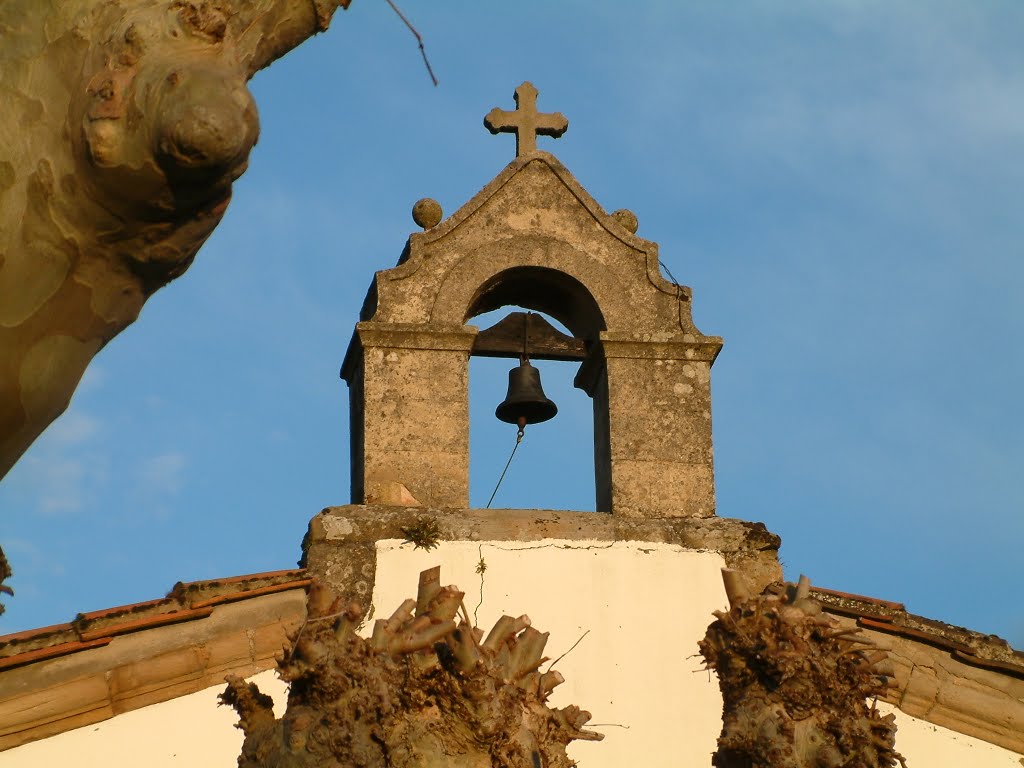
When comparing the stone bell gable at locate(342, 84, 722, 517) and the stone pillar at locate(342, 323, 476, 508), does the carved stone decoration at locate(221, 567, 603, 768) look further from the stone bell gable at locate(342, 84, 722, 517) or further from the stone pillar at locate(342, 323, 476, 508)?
the stone bell gable at locate(342, 84, 722, 517)

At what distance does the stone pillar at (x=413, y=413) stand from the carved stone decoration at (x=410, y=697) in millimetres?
2422

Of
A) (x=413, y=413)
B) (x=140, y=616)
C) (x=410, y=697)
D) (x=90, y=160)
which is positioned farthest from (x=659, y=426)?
(x=90, y=160)

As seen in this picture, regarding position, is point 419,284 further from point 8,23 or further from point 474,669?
point 8,23

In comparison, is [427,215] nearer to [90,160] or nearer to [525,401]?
[525,401]

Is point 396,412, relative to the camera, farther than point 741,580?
Yes

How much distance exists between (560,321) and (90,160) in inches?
333

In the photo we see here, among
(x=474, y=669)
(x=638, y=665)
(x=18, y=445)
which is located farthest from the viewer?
(x=638, y=665)

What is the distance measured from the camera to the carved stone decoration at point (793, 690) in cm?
711

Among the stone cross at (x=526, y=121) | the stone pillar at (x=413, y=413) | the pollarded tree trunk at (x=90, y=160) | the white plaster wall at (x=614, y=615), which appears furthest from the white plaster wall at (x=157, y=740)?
the pollarded tree trunk at (x=90, y=160)

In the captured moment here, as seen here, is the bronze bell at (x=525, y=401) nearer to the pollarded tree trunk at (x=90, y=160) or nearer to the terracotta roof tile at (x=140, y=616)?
the terracotta roof tile at (x=140, y=616)

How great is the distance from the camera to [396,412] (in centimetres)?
1007

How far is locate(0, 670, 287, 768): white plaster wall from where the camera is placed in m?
8.90

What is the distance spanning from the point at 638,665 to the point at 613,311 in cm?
207

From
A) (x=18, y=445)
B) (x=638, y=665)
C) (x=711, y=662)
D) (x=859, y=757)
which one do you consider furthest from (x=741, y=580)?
(x=18, y=445)
